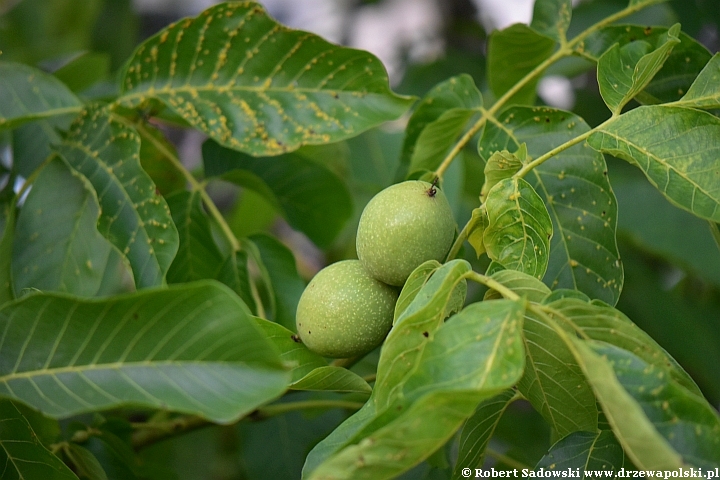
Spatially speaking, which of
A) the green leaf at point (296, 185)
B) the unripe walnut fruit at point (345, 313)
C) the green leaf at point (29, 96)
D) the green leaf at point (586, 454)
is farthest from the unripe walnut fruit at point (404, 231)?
the green leaf at point (29, 96)

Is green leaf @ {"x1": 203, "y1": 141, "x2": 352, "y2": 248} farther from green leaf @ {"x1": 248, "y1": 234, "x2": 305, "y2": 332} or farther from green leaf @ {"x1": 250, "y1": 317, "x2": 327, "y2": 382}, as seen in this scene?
green leaf @ {"x1": 250, "y1": 317, "x2": 327, "y2": 382}

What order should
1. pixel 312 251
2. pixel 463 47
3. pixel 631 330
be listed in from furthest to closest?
pixel 312 251 < pixel 463 47 < pixel 631 330

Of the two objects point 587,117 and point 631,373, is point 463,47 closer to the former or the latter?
point 587,117

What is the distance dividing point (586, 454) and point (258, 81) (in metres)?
0.61

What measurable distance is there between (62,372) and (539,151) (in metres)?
0.59

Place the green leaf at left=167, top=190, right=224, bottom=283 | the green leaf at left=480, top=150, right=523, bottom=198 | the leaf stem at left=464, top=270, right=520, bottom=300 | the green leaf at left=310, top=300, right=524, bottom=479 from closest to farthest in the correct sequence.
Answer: the green leaf at left=310, top=300, right=524, bottom=479 → the leaf stem at left=464, top=270, right=520, bottom=300 → the green leaf at left=480, top=150, right=523, bottom=198 → the green leaf at left=167, top=190, right=224, bottom=283

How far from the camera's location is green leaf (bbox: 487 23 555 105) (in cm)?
96

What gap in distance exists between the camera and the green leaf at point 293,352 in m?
0.72

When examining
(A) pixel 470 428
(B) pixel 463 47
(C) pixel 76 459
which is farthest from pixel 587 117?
(C) pixel 76 459

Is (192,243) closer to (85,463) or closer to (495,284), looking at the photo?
(85,463)

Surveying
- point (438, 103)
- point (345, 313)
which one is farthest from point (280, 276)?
point (438, 103)

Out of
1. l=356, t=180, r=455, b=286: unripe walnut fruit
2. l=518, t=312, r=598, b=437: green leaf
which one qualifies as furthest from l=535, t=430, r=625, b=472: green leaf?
l=356, t=180, r=455, b=286: unripe walnut fruit

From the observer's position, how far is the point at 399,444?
46cm

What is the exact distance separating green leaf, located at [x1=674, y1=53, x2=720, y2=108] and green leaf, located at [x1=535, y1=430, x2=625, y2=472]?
13.5 inches
